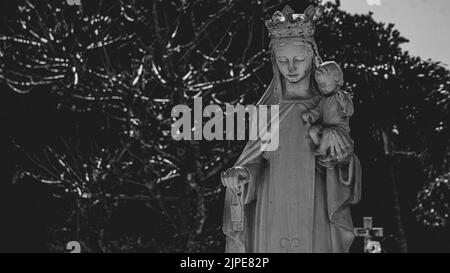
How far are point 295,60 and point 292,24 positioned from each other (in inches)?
11.3

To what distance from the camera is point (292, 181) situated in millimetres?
11750

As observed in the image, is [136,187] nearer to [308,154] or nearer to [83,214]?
[83,214]

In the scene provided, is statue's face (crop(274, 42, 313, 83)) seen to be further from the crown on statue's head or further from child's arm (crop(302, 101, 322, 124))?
child's arm (crop(302, 101, 322, 124))

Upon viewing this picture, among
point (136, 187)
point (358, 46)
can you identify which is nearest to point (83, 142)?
point (136, 187)

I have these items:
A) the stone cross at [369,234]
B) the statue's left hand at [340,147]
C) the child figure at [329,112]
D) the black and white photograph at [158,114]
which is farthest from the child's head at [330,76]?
the stone cross at [369,234]

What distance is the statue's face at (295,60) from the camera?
12016 millimetres

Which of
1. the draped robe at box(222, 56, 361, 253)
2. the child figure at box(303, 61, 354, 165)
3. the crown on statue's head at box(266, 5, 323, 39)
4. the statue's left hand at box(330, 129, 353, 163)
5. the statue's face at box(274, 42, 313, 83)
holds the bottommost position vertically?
the draped robe at box(222, 56, 361, 253)

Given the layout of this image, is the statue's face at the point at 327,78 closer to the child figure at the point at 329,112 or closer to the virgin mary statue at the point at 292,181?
the child figure at the point at 329,112

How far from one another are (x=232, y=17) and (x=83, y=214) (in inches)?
207

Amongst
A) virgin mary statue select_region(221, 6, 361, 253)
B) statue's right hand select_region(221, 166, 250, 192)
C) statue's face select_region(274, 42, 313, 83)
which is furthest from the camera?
statue's face select_region(274, 42, 313, 83)

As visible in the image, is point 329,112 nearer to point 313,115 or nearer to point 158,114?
point 313,115

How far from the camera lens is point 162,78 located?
92.2 feet

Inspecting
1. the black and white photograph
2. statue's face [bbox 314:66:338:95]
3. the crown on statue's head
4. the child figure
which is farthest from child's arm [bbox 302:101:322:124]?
the black and white photograph

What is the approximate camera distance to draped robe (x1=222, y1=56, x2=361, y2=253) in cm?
A: 1166
